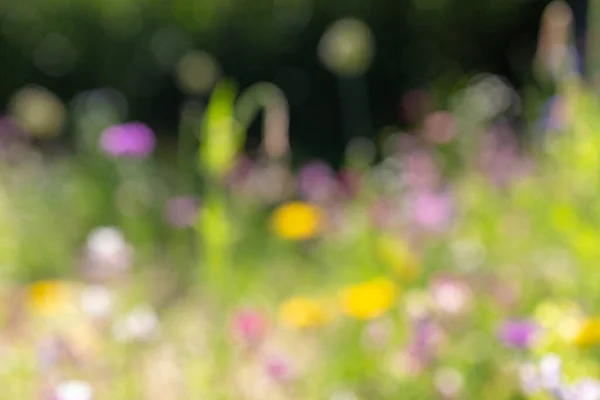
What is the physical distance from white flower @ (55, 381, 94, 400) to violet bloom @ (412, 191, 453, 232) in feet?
3.47

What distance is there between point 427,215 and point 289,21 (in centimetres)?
240

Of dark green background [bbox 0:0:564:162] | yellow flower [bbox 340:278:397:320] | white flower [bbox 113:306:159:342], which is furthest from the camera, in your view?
dark green background [bbox 0:0:564:162]

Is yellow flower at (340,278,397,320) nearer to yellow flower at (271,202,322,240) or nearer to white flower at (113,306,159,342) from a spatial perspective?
white flower at (113,306,159,342)

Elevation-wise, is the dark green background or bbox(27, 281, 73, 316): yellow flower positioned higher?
the dark green background

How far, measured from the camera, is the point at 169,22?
452cm

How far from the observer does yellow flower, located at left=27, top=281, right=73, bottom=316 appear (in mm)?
1978

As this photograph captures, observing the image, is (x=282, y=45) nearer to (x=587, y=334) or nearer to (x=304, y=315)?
(x=304, y=315)

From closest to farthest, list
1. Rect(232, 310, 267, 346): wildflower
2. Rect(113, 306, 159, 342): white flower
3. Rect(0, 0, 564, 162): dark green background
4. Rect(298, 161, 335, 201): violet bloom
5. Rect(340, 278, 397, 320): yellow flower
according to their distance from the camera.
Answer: Rect(232, 310, 267, 346): wildflower, Rect(113, 306, 159, 342): white flower, Rect(340, 278, 397, 320): yellow flower, Rect(298, 161, 335, 201): violet bloom, Rect(0, 0, 564, 162): dark green background

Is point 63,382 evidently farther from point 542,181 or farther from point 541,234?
point 542,181

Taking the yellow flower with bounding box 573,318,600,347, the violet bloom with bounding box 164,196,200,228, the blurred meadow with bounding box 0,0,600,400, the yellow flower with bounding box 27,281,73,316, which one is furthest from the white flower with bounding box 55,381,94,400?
the violet bloom with bounding box 164,196,200,228

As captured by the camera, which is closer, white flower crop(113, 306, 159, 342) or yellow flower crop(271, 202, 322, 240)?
white flower crop(113, 306, 159, 342)

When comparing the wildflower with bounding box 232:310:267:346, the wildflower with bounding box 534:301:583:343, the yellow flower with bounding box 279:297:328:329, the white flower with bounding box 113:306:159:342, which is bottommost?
the yellow flower with bounding box 279:297:328:329

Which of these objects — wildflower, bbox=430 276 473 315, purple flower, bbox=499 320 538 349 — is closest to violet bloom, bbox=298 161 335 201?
wildflower, bbox=430 276 473 315

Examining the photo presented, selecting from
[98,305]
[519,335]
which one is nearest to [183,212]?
[98,305]
